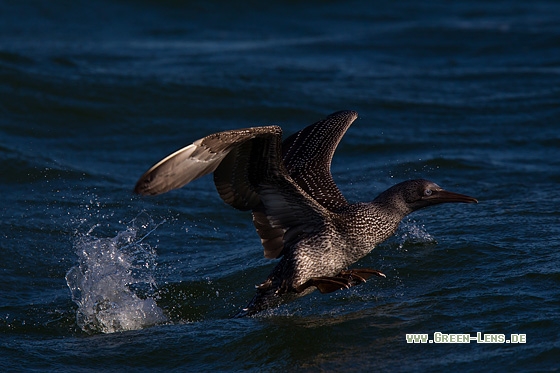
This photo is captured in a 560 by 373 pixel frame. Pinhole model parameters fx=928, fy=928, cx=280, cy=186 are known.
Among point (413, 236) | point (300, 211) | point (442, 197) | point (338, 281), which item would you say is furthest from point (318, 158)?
point (413, 236)

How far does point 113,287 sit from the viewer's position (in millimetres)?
7617

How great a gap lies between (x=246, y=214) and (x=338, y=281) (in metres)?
3.40

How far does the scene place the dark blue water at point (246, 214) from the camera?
21.9 feet

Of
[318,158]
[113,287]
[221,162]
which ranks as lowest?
[113,287]

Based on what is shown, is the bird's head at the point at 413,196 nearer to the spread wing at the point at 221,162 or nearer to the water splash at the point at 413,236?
the spread wing at the point at 221,162

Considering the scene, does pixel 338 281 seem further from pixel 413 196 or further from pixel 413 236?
pixel 413 236

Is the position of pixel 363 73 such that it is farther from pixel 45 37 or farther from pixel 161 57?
pixel 45 37

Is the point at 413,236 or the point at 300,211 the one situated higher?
the point at 300,211

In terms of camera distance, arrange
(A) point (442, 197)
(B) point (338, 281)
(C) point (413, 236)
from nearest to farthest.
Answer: (B) point (338, 281) → (A) point (442, 197) → (C) point (413, 236)

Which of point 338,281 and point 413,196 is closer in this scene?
point 338,281

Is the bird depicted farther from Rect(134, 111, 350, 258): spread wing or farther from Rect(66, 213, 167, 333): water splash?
Rect(66, 213, 167, 333): water splash

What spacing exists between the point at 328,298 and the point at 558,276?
1.81 meters

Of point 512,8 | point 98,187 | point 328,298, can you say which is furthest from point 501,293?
point 512,8

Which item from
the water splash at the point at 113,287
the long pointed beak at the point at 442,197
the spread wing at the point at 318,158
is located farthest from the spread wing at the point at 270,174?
the water splash at the point at 113,287
